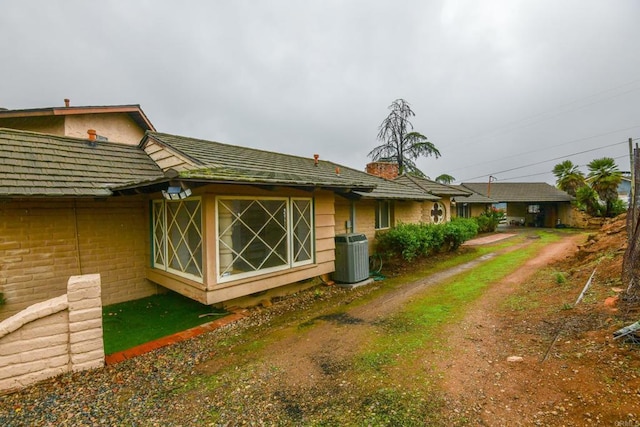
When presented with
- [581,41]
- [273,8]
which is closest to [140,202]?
[273,8]

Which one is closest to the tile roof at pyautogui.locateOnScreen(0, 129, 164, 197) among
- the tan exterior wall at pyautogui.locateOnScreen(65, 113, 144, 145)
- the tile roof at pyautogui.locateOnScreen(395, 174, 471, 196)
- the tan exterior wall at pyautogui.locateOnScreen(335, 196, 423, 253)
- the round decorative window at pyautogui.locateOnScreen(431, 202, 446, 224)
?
the tan exterior wall at pyautogui.locateOnScreen(335, 196, 423, 253)

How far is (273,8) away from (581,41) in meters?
15.7

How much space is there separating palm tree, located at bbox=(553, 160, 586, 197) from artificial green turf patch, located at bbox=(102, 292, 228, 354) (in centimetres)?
3329

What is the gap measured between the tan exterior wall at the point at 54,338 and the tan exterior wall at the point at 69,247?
2.61m

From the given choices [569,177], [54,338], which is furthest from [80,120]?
[569,177]

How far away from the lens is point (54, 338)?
3.49 metres

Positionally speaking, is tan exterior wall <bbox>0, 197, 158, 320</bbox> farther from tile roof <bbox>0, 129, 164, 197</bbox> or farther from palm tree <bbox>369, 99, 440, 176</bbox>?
palm tree <bbox>369, 99, 440, 176</bbox>

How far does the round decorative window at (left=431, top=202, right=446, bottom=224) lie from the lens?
1491 centimetres

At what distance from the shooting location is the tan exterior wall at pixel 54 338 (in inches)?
128

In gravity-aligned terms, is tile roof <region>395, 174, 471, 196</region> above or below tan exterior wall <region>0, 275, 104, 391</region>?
above

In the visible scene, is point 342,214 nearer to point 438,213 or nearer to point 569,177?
point 438,213

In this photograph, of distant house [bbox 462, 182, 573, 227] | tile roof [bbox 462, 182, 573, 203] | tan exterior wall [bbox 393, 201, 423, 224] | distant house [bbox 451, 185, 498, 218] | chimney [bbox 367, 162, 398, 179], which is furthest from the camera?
tile roof [bbox 462, 182, 573, 203]

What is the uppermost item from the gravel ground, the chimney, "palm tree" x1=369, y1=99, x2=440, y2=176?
"palm tree" x1=369, y1=99, x2=440, y2=176

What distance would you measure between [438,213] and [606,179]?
1731 centimetres
